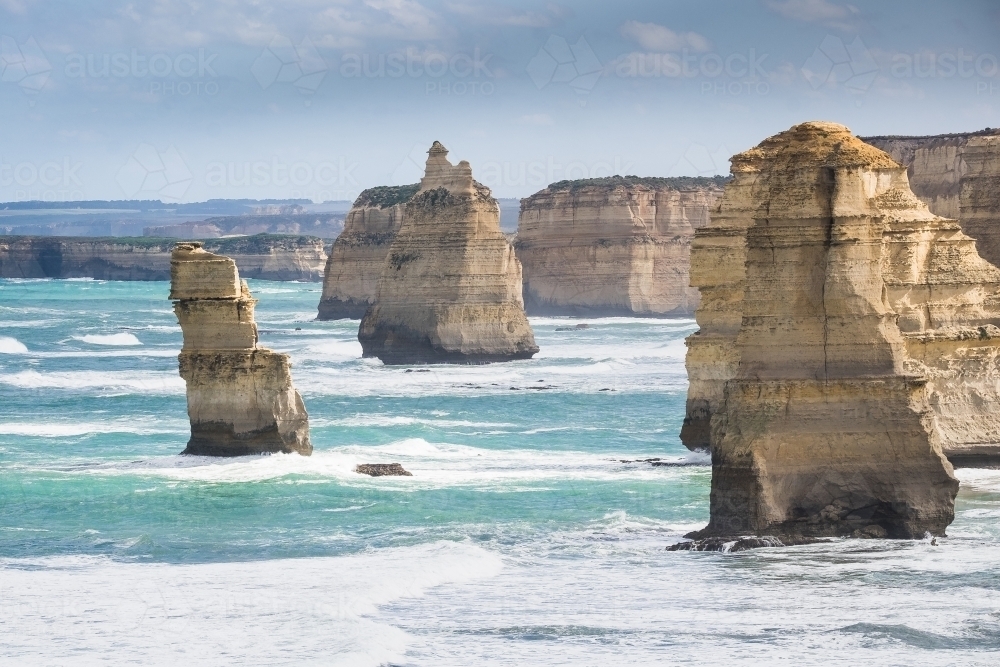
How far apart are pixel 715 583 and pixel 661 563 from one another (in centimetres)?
160

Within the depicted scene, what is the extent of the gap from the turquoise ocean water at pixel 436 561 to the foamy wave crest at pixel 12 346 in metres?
31.8

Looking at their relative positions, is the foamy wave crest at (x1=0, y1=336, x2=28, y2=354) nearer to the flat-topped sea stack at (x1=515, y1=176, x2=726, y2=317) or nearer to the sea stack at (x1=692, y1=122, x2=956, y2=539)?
the flat-topped sea stack at (x1=515, y1=176, x2=726, y2=317)

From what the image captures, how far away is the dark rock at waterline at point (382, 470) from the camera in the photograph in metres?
31.5

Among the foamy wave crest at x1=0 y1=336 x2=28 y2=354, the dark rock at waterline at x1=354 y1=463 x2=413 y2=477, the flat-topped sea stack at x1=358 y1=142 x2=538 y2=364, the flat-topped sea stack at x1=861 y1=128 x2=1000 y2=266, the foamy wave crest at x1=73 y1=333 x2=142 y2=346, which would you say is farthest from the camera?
the foamy wave crest at x1=73 y1=333 x2=142 y2=346

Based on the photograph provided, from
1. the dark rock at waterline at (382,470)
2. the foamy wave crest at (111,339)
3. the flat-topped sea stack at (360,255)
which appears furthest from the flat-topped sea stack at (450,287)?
the dark rock at waterline at (382,470)

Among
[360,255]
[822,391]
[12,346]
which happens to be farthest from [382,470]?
[360,255]

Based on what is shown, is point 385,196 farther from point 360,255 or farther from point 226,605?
point 226,605

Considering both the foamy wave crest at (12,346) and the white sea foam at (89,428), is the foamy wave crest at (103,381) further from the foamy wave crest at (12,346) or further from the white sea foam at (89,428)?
the foamy wave crest at (12,346)

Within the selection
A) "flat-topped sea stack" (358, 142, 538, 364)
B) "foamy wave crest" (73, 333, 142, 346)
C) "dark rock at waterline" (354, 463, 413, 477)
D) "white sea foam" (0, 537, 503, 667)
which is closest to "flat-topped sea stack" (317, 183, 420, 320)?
"foamy wave crest" (73, 333, 142, 346)

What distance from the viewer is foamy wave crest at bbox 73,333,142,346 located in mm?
81688

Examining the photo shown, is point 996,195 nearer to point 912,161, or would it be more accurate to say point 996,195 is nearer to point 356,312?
point 912,161

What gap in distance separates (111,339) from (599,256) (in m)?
28.2

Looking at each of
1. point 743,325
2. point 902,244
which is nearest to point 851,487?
point 743,325

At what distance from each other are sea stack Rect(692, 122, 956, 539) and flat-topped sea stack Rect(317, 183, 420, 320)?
6750 centimetres
